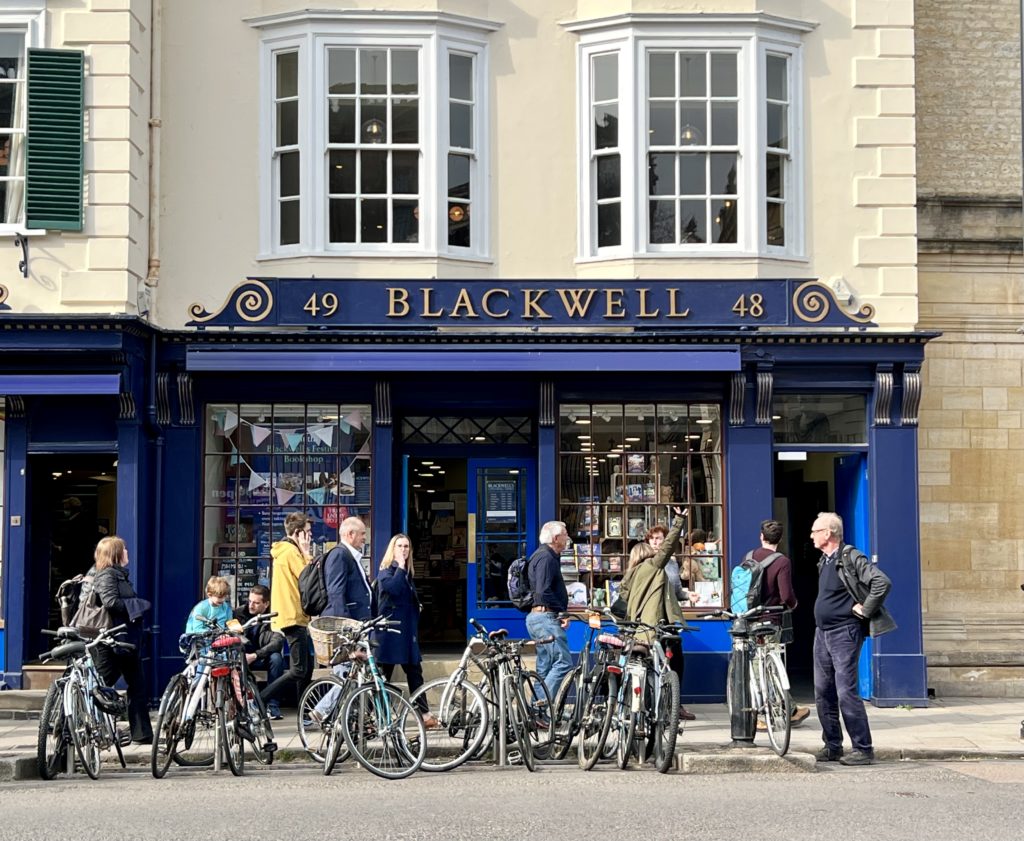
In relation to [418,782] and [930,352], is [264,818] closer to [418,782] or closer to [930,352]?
[418,782]

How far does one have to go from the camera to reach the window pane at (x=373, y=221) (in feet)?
52.7

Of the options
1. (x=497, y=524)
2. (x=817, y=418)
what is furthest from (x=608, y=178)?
(x=497, y=524)

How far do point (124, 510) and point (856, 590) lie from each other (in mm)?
7074

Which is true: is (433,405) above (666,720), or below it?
above

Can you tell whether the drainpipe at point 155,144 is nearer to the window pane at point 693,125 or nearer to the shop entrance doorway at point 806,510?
the window pane at point 693,125

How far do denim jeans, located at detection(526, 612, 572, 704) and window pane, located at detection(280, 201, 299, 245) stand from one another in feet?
16.1

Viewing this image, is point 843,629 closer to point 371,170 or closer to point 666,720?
point 666,720

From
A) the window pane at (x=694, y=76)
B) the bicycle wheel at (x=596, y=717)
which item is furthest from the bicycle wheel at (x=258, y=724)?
the window pane at (x=694, y=76)

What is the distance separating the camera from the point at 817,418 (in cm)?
1617

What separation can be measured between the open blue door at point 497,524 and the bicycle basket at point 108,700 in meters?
5.03

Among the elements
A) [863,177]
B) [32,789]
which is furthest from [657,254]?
[32,789]

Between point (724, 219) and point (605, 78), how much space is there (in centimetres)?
188

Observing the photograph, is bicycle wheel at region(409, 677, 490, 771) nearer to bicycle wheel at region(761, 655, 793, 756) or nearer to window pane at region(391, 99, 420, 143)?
bicycle wheel at region(761, 655, 793, 756)

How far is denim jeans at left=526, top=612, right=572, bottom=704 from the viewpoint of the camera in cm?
1353
